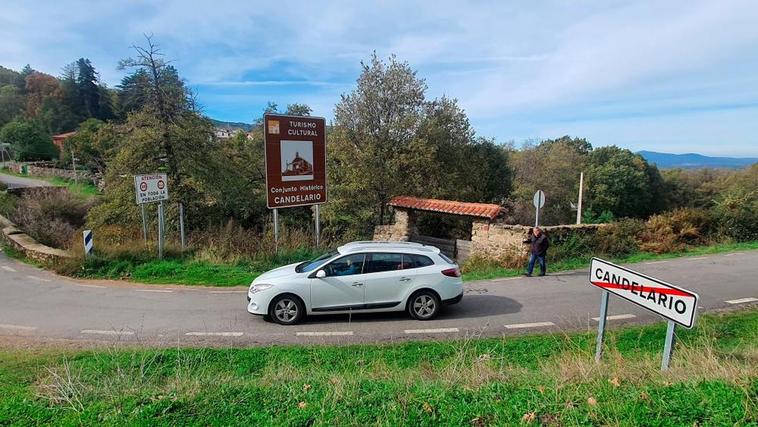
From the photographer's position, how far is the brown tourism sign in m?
13.0

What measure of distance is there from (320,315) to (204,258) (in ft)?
20.7

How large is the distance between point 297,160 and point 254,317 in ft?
21.3

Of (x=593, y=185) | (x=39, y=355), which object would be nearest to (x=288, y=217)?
(x=39, y=355)

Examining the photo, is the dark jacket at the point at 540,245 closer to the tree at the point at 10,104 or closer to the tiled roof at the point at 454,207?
the tiled roof at the point at 454,207

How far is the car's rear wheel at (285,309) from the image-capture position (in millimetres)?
8227

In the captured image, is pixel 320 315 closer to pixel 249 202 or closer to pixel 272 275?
pixel 272 275

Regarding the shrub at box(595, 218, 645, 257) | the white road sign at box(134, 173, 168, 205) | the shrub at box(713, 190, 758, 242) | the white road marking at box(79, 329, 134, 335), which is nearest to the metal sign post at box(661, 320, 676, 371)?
the white road marking at box(79, 329, 134, 335)

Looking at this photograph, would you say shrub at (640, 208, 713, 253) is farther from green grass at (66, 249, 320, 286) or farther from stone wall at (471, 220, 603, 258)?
green grass at (66, 249, 320, 286)

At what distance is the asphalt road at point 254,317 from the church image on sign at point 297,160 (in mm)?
4492

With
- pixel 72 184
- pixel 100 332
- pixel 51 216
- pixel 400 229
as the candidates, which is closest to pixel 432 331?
pixel 100 332

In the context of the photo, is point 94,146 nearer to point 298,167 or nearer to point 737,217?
point 298,167

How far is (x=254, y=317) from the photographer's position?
863 cm

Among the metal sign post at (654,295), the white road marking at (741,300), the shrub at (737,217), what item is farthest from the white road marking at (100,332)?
the shrub at (737,217)

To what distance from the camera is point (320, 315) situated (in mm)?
8648
